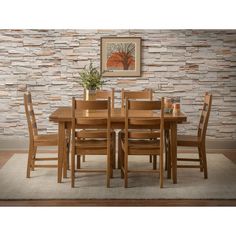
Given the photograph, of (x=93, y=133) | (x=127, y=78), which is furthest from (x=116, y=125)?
(x=127, y=78)

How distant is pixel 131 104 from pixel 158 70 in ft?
9.24

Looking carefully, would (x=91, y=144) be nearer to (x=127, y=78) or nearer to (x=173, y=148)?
(x=173, y=148)

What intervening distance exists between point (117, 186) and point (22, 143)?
300 centimetres

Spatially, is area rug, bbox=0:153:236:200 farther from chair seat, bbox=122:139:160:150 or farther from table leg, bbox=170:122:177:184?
chair seat, bbox=122:139:160:150

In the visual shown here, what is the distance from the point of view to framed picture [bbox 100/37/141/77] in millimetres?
7945

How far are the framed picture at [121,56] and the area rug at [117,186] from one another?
6.07ft

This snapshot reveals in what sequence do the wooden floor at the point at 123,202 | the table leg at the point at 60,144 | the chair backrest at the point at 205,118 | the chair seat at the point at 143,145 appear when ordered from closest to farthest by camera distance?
the wooden floor at the point at 123,202 < the chair seat at the point at 143,145 < the table leg at the point at 60,144 < the chair backrest at the point at 205,118

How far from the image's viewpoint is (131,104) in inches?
209

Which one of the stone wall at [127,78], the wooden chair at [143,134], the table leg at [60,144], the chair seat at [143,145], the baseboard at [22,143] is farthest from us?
the baseboard at [22,143]

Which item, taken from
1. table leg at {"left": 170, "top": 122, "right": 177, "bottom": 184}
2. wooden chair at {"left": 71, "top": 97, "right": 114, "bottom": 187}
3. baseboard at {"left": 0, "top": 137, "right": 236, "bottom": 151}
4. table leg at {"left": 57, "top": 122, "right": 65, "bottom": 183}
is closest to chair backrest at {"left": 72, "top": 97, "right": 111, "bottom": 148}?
wooden chair at {"left": 71, "top": 97, "right": 114, "bottom": 187}

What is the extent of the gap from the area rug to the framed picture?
1851mm

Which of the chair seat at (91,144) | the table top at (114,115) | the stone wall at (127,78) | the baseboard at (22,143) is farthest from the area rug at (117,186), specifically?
the stone wall at (127,78)

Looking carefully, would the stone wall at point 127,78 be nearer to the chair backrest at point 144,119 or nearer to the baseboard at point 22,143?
the baseboard at point 22,143

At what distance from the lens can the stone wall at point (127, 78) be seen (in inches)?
313
